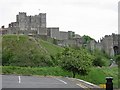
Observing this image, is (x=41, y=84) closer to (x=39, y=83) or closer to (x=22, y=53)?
(x=39, y=83)

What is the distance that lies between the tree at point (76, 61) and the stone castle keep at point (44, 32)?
78.0 metres

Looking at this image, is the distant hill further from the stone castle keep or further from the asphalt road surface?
the asphalt road surface

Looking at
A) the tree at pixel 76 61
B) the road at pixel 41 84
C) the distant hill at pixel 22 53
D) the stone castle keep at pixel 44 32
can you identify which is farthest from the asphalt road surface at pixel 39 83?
the stone castle keep at pixel 44 32

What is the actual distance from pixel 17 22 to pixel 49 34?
42.4 ft

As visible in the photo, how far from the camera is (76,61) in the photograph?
4016 cm

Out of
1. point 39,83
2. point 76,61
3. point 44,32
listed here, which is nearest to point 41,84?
point 39,83

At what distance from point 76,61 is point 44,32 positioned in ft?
283

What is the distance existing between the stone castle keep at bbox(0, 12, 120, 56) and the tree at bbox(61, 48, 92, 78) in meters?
78.0

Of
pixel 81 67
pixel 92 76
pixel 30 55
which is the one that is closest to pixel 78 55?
pixel 81 67

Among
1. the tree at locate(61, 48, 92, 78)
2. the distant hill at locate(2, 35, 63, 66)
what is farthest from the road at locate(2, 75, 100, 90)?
the distant hill at locate(2, 35, 63, 66)

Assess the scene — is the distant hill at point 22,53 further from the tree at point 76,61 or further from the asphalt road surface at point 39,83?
the asphalt road surface at point 39,83

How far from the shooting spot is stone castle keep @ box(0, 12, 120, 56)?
124m

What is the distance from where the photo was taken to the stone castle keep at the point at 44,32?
12450 cm

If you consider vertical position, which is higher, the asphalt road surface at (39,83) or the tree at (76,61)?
the tree at (76,61)
